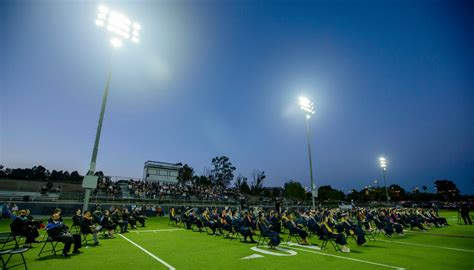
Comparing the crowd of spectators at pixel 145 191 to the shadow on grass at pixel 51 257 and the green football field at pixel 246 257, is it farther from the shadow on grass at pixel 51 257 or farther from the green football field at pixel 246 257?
the shadow on grass at pixel 51 257

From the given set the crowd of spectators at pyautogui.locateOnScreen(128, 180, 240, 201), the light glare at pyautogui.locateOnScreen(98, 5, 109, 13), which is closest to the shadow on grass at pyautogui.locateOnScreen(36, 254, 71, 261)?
the light glare at pyautogui.locateOnScreen(98, 5, 109, 13)

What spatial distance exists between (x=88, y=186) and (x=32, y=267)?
11.3 ft

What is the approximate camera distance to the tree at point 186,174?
8769 centimetres

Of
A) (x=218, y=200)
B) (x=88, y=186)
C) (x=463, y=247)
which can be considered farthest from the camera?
(x=218, y=200)

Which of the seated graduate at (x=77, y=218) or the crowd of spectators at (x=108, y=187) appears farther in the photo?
the crowd of spectators at (x=108, y=187)

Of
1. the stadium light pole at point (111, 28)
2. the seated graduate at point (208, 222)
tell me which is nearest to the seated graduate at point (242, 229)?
the seated graduate at point (208, 222)

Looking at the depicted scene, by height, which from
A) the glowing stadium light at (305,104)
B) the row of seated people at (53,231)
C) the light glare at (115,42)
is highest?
the glowing stadium light at (305,104)

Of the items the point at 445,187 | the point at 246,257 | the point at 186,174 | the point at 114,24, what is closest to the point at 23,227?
the point at 246,257

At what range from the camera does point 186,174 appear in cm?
8956

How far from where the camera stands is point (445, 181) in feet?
318

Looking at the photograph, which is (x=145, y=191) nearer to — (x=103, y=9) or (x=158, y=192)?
(x=158, y=192)

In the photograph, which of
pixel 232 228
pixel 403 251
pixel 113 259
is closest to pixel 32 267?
pixel 113 259

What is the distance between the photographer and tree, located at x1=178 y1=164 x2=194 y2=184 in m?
87.7

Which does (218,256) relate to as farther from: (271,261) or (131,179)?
(131,179)
